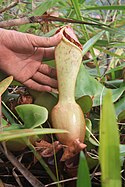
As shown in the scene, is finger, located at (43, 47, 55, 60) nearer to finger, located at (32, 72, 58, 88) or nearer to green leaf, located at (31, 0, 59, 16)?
finger, located at (32, 72, 58, 88)

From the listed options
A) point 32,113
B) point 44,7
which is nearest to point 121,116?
point 32,113

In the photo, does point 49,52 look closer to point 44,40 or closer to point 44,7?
point 44,40

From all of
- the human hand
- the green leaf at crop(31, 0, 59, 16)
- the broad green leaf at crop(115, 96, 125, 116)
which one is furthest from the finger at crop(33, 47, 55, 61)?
the green leaf at crop(31, 0, 59, 16)

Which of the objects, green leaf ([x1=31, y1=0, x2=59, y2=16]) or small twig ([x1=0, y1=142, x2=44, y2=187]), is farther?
green leaf ([x1=31, y1=0, x2=59, y2=16])

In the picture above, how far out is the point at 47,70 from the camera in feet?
1.37

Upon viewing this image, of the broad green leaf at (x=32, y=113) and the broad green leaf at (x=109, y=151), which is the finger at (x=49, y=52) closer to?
the broad green leaf at (x=32, y=113)

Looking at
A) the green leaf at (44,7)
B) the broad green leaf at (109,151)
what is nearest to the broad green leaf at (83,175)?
the broad green leaf at (109,151)

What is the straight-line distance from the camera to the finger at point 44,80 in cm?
41

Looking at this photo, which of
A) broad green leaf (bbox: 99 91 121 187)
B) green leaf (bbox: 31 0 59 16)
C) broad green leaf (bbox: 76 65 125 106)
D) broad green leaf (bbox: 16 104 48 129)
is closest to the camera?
broad green leaf (bbox: 99 91 121 187)

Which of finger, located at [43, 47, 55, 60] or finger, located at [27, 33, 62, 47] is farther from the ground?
finger, located at [27, 33, 62, 47]

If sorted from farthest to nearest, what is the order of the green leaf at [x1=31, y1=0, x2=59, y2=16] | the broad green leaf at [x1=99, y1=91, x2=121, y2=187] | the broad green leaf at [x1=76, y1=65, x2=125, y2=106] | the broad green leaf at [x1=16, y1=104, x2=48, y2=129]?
the green leaf at [x1=31, y1=0, x2=59, y2=16] → the broad green leaf at [x1=76, y1=65, x2=125, y2=106] → the broad green leaf at [x1=16, y1=104, x2=48, y2=129] → the broad green leaf at [x1=99, y1=91, x2=121, y2=187]

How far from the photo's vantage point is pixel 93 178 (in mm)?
371

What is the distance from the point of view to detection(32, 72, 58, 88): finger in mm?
412

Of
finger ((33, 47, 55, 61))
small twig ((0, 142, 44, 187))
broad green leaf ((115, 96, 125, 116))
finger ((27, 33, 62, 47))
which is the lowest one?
small twig ((0, 142, 44, 187))
